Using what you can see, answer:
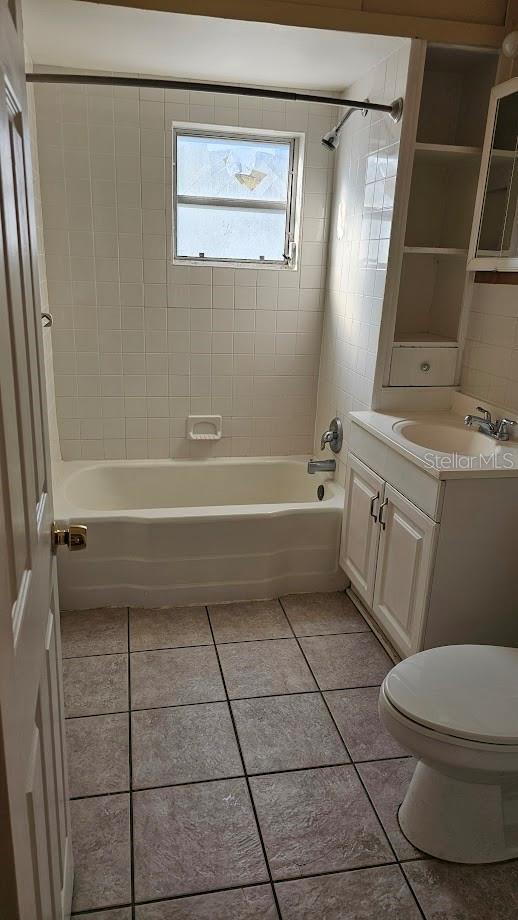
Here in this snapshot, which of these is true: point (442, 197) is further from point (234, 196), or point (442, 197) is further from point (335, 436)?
point (335, 436)

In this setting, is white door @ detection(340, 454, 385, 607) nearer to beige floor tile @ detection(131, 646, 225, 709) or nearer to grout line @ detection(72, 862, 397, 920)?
beige floor tile @ detection(131, 646, 225, 709)

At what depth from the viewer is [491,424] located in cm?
229

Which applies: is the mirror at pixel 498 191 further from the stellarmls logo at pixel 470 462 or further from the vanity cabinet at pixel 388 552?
the vanity cabinet at pixel 388 552

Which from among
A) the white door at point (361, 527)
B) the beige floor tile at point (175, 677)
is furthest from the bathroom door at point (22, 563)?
the white door at point (361, 527)

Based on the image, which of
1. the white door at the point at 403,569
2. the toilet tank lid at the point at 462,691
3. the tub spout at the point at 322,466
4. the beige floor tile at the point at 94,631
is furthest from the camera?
the tub spout at the point at 322,466

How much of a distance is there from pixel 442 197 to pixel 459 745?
2183 mm

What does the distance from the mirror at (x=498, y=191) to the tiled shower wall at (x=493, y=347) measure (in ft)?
0.54

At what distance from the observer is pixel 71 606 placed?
8.86ft

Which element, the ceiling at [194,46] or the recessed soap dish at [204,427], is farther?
the recessed soap dish at [204,427]

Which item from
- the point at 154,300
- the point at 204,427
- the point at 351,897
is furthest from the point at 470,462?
the point at 154,300

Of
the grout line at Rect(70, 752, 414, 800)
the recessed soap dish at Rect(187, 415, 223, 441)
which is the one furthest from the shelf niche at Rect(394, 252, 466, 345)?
the grout line at Rect(70, 752, 414, 800)

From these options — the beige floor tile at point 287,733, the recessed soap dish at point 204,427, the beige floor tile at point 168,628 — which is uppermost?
the recessed soap dish at point 204,427

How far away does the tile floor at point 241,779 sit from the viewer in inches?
60.2

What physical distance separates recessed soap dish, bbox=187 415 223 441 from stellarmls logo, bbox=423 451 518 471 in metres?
1.56
